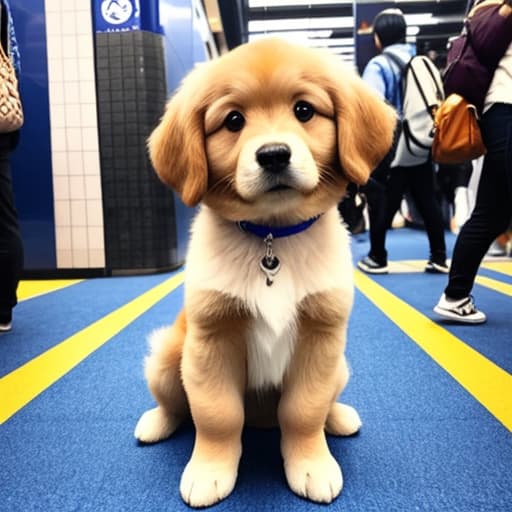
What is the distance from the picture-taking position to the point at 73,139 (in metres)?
3.87

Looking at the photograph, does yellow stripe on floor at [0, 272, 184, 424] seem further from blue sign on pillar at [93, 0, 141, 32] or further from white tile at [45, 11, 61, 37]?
white tile at [45, 11, 61, 37]

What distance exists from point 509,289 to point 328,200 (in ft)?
8.24

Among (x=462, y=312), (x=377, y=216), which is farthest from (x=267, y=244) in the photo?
(x=377, y=216)

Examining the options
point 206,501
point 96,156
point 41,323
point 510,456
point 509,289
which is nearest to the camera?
point 206,501

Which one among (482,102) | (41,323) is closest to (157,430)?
(41,323)

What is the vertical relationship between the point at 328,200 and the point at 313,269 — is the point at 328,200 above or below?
above

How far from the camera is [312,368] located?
991 millimetres

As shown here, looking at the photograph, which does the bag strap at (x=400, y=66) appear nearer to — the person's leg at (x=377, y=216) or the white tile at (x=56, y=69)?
the person's leg at (x=377, y=216)

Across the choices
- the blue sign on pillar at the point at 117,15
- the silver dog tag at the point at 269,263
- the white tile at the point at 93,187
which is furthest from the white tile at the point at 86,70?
the silver dog tag at the point at 269,263

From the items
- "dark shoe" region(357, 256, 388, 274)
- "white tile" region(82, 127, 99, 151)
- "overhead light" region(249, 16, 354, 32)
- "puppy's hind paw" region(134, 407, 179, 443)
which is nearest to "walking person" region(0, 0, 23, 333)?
"puppy's hind paw" region(134, 407, 179, 443)

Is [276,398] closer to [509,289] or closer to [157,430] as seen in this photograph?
[157,430]

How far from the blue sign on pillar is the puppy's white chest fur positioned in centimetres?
335

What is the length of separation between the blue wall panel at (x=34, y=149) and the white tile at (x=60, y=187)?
0.04 metres

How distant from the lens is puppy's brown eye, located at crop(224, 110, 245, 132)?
94 cm
